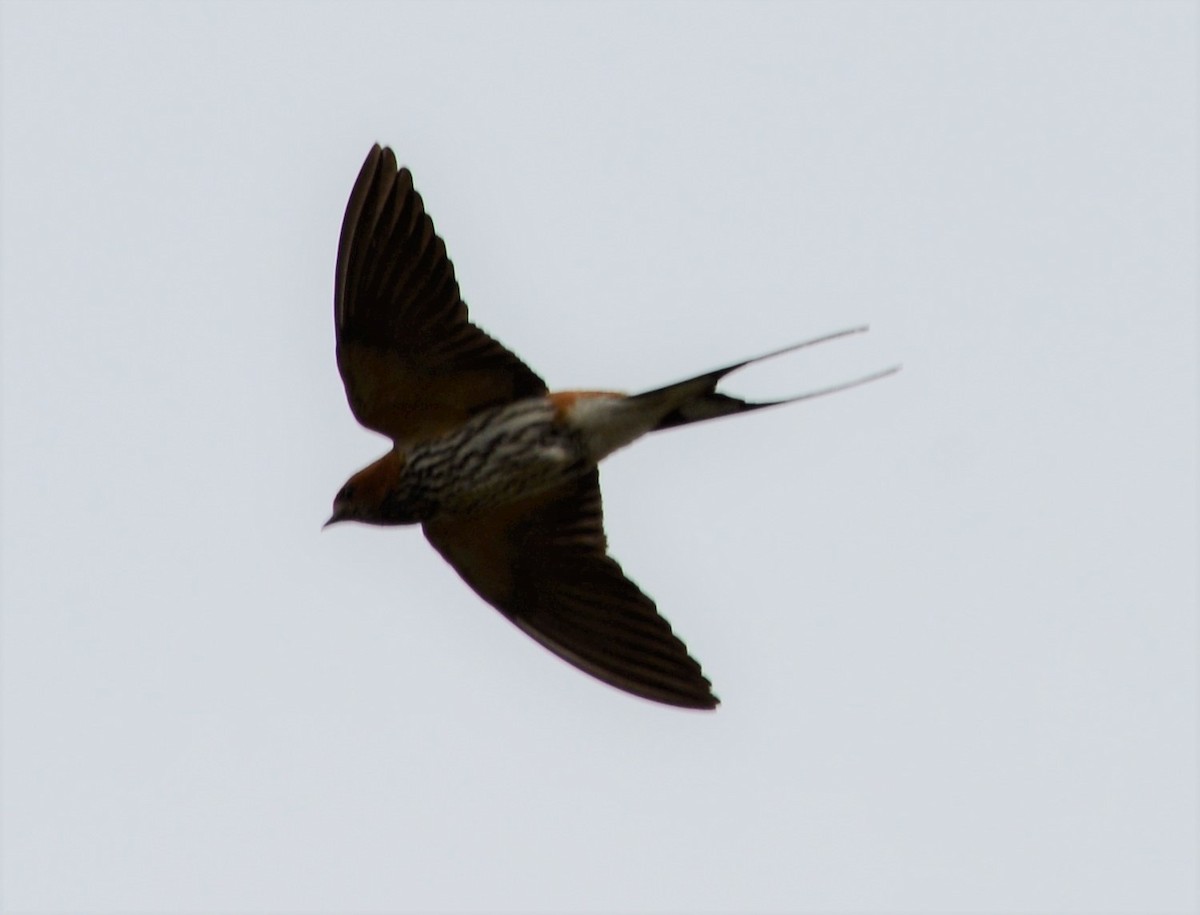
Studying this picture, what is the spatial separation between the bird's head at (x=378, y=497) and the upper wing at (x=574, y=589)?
269 millimetres

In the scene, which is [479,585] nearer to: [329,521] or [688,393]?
[329,521]

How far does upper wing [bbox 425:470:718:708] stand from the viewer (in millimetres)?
7926

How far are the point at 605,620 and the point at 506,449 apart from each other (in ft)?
2.97

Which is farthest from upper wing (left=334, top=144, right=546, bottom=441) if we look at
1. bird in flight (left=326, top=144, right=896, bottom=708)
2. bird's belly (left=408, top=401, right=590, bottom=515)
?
bird's belly (left=408, top=401, right=590, bottom=515)

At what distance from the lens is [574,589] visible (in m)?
8.09

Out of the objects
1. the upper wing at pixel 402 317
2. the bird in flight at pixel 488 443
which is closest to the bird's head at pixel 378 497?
the bird in flight at pixel 488 443

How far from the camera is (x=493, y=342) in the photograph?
7.43 metres

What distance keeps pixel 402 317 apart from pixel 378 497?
29.6 inches

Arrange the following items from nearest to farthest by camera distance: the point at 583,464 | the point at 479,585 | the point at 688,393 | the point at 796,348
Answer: the point at 796,348
the point at 688,393
the point at 583,464
the point at 479,585

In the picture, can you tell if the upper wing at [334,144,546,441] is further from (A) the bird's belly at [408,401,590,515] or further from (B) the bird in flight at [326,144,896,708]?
(A) the bird's belly at [408,401,590,515]

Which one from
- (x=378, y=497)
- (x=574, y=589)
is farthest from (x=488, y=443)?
(x=574, y=589)

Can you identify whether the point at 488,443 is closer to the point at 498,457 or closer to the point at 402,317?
the point at 498,457

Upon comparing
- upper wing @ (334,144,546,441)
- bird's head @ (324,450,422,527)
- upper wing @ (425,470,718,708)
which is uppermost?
upper wing @ (334,144,546,441)

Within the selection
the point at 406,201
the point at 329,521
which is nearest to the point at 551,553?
the point at 329,521
